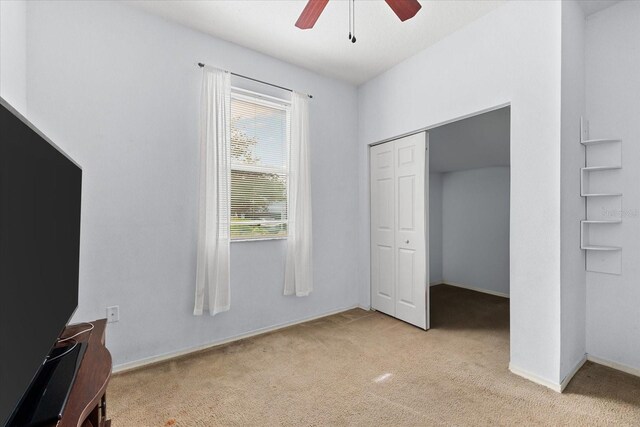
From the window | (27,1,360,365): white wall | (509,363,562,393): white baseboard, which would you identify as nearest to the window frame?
the window

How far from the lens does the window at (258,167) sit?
9.39 ft

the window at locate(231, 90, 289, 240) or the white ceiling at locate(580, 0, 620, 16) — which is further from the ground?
the white ceiling at locate(580, 0, 620, 16)

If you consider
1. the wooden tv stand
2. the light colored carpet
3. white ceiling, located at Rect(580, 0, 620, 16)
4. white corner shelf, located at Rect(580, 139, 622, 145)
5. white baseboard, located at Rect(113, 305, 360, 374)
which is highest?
white ceiling, located at Rect(580, 0, 620, 16)

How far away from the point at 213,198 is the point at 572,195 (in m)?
2.79

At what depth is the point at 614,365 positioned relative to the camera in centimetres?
226

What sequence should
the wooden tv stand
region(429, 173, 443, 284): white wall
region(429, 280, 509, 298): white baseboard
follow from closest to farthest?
the wooden tv stand → region(429, 280, 509, 298): white baseboard → region(429, 173, 443, 284): white wall

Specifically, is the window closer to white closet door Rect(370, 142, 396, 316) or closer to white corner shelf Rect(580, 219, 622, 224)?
white closet door Rect(370, 142, 396, 316)

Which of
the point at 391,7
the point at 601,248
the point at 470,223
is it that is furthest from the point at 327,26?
the point at 470,223

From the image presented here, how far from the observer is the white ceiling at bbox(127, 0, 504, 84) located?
2328 mm

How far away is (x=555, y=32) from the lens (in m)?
2.04

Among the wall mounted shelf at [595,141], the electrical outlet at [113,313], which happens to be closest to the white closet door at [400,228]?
the wall mounted shelf at [595,141]

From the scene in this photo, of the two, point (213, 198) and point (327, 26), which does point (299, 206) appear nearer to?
point (213, 198)

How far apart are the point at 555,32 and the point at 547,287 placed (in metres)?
1.75

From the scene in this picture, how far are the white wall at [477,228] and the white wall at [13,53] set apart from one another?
515 cm
